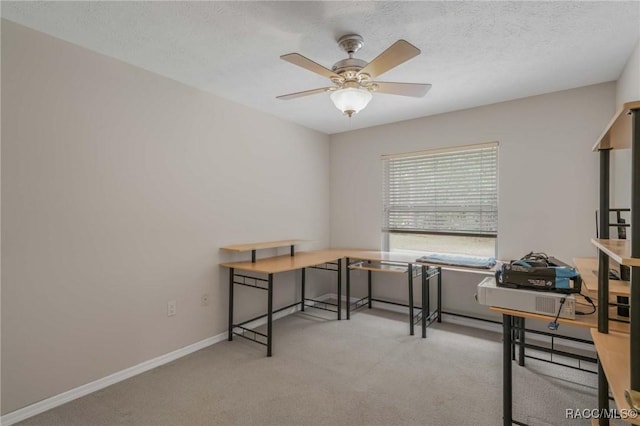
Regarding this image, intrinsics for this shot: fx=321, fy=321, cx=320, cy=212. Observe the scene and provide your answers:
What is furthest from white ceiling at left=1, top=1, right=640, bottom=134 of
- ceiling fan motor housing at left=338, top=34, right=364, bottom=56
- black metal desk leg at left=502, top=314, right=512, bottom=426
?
black metal desk leg at left=502, top=314, right=512, bottom=426

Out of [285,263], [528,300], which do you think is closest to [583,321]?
[528,300]

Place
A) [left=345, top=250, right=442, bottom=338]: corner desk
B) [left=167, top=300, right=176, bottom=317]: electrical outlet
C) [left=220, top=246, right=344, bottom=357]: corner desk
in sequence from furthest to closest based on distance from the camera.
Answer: [left=345, top=250, right=442, bottom=338]: corner desk < [left=220, top=246, right=344, bottom=357]: corner desk < [left=167, top=300, right=176, bottom=317]: electrical outlet

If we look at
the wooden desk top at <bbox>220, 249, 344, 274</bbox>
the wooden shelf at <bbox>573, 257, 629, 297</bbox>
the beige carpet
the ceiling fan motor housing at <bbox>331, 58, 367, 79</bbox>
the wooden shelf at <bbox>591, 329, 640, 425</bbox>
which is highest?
the ceiling fan motor housing at <bbox>331, 58, 367, 79</bbox>

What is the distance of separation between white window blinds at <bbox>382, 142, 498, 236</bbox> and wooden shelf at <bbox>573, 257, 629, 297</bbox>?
1.12 metres

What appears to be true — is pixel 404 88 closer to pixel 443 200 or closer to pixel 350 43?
pixel 350 43

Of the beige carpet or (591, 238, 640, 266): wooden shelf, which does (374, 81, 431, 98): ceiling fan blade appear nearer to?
(591, 238, 640, 266): wooden shelf

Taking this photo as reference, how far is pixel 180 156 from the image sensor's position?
2.91m

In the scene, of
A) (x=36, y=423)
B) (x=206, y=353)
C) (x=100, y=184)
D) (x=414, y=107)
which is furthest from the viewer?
(x=414, y=107)

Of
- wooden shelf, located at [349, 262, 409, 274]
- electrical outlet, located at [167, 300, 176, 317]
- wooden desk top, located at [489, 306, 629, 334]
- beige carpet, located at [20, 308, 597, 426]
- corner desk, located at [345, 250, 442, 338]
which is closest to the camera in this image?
wooden desk top, located at [489, 306, 629, 334]

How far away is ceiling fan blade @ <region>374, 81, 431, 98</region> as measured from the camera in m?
2.15

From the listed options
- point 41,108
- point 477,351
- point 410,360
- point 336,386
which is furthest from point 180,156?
point 477,351

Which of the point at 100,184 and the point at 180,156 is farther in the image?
the point at 180,156

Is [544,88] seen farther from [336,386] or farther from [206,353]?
[206,353]

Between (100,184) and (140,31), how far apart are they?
3.66 feet
